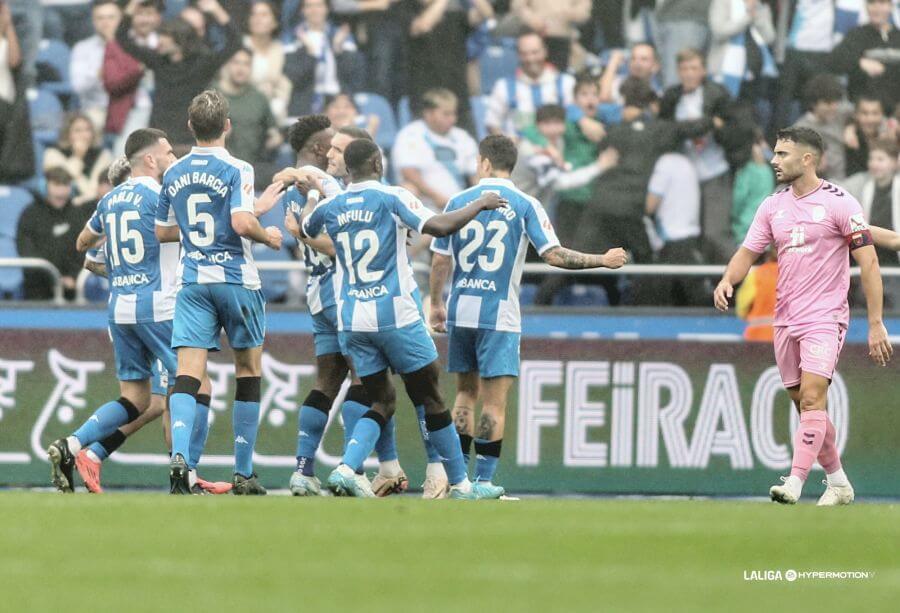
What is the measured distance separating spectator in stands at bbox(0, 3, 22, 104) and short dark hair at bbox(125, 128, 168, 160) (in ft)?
17.0

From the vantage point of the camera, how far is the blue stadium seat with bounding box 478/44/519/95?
15898 millimetres

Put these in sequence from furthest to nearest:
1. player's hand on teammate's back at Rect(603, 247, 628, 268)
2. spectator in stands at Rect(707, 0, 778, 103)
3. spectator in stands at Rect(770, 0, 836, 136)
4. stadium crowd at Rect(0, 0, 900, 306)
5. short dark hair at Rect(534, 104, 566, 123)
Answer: spectator in stands at Rect(770, 0, 836, 136) → spectator in stands at Rect(707, 0, 778, 103) → short dark hair at Rect(534, 104, 566, 123) → stadium crowd at Rect(0, 0, 900, 306) → player's hand on teammate's back at Rect(603, 247, 628, 268)

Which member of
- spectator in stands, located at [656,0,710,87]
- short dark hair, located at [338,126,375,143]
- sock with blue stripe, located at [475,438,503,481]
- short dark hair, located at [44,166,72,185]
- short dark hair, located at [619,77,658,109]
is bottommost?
sock with blue stripe, located at [475,438,503,481]

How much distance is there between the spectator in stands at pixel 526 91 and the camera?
51.0ft

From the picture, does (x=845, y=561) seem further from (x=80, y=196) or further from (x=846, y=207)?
(x=80, y=196)

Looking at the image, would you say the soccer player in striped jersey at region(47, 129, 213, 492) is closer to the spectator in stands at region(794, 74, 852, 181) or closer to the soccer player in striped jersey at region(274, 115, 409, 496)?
the soccer player in striped jersey at region(274, 115, 409, 496)

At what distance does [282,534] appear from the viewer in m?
7.47

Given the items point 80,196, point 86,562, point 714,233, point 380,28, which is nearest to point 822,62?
point 714,233

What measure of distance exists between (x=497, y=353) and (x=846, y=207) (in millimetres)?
2383

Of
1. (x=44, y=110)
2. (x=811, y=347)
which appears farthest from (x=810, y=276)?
(x=44, y=110)

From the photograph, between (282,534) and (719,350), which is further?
(719,350)

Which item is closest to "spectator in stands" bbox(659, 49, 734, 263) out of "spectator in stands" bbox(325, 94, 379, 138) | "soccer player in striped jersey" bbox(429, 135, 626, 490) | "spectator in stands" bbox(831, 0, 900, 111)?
"spectator in stands" bbox(831, 0, 900, 111)

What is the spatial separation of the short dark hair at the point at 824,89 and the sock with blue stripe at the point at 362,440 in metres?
6.73

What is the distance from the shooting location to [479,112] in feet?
51.6
